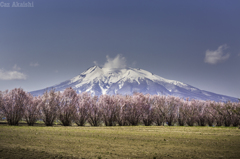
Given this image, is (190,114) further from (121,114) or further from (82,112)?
(82,112)

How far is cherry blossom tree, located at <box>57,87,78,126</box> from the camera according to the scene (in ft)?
155

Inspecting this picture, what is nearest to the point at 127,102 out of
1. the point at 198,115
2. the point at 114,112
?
the point at 114,112

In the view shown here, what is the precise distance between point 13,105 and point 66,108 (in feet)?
41.4

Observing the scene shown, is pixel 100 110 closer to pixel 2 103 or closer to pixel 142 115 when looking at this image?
pixel 142 115

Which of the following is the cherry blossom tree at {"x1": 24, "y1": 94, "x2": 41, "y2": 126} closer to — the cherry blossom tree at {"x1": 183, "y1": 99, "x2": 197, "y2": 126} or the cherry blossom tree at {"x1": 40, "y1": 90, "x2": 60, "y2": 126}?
the cherry blossom tree at {"x1": 40, "y1": 90, "x2": 60, "y2": 126}

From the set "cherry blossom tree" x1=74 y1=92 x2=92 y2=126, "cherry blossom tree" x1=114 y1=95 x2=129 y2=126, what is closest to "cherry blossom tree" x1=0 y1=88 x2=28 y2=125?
"cherry blossom tree" x1=74 y1=92 x2=92 y2=126

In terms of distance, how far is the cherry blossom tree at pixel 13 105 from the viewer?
41375 millimetres

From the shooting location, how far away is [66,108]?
47.4 meters

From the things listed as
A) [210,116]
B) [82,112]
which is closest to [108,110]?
[82,112]

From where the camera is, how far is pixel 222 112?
5975cm

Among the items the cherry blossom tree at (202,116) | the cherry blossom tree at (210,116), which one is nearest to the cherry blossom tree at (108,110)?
the cherry blossom tree at (202,116)

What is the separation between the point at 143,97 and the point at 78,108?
22.2 meters

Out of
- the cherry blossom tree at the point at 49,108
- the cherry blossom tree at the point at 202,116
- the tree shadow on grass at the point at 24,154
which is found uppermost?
the cherry blossom tree at the point at 49,108

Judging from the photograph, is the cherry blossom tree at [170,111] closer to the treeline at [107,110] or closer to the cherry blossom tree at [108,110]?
the treeline at [107,110]
